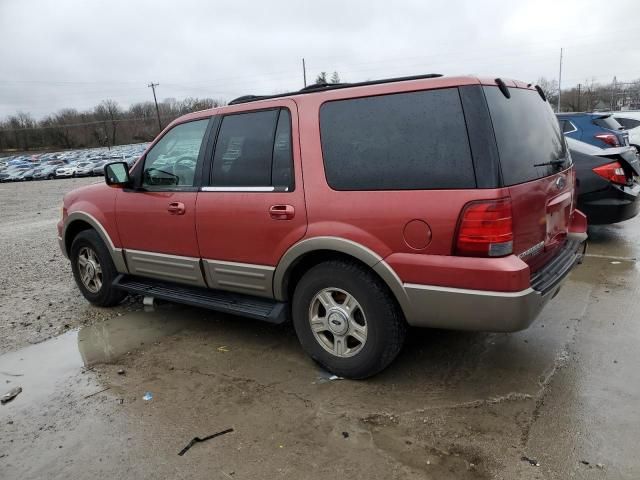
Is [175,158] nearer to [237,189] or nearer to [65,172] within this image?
[237,189]

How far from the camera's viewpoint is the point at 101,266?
5.00 metres

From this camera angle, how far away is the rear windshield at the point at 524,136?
9.41 feet

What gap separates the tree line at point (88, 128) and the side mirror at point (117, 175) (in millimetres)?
95020

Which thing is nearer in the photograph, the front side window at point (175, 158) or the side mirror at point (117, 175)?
the front side window at point (175, 158)

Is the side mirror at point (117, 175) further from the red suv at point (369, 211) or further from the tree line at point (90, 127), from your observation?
the tree line at point (90, 127)

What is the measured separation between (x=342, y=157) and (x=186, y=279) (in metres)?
1.81

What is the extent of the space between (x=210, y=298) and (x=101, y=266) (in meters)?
1.55

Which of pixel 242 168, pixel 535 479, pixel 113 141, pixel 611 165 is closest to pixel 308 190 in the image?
pixel 242 168

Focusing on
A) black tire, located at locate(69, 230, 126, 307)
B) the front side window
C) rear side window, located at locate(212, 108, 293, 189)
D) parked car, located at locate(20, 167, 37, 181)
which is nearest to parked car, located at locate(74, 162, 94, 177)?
parked car, located at locate(20, 167, 37, 181)

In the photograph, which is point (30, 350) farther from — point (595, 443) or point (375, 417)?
point (595, 443)

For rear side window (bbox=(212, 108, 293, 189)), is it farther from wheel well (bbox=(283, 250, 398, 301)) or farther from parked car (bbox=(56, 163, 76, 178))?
parked car (bbox=(56, 163, 76, 178))

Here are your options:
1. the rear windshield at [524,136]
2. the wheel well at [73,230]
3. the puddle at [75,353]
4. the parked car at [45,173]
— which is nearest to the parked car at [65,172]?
the parked car at [45,173]

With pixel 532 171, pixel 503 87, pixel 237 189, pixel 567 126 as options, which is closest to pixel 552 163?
pixel 532 171

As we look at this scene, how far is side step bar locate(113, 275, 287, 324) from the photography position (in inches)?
146
